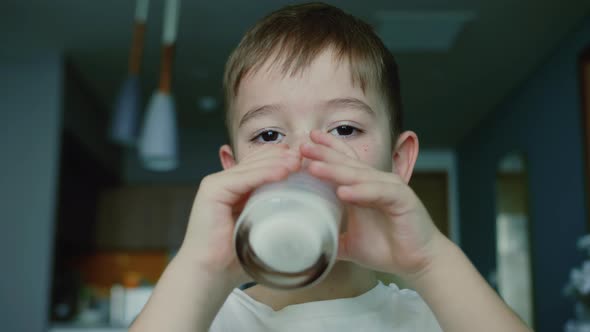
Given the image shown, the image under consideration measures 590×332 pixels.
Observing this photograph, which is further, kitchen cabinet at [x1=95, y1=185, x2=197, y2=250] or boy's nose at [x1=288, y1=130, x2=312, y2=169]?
kitchen cabinet at [x1=95, y1=185, x2=197, y2=250]

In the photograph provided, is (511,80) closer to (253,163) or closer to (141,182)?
(141,182)

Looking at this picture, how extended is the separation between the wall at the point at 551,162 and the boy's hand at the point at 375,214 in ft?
10.1

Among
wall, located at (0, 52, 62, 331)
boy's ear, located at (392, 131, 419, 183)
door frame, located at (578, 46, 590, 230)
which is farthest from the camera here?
wall, located at (0, 52, 62, 331)

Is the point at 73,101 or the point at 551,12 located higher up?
the point at 551,12

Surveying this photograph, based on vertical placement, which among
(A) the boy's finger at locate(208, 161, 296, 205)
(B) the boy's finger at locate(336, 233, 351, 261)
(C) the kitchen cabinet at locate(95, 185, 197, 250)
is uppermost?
(A) the boy's finger at locate(208, 161, 296, 205)

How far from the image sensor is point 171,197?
18.0ft

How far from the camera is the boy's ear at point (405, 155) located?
933 mm

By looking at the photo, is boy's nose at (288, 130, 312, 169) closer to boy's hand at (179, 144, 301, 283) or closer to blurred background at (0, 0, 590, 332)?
boy's hand at (179, 144, 301, 283)

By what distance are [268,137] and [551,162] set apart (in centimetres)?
351

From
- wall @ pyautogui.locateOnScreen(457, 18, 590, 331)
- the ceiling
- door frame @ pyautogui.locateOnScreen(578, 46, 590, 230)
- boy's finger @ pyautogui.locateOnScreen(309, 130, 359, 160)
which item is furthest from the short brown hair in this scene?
wall @ pyautogui.locateOnScreen(457, 18, 590, 331)

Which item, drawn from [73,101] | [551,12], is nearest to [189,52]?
[73,101]

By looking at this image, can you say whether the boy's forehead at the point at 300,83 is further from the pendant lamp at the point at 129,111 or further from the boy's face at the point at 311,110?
the pendant lamp at the point at 129,111

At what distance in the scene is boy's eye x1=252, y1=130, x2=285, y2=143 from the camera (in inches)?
29.9

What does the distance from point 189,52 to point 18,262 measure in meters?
1.60
